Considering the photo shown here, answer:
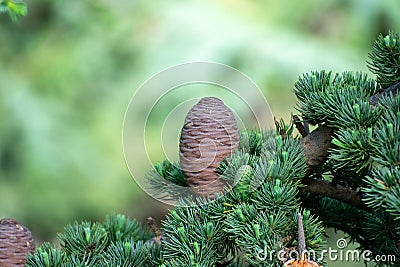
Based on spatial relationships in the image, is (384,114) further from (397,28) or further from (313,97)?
(397,28)

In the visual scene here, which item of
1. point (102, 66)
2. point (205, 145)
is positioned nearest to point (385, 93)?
point (205, 145)

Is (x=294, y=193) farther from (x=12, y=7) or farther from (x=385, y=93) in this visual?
(x=12, y=7)

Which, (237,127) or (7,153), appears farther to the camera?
(7,153)

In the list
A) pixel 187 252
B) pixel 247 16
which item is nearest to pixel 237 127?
pixel 187 252

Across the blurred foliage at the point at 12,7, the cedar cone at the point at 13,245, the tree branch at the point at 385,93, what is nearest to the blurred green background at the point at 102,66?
the blurred foliage at the point at 12,7

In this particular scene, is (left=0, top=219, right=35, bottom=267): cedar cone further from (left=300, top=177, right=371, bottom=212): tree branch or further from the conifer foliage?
(left=300, top=177, right=371, bottom=212): tree branch

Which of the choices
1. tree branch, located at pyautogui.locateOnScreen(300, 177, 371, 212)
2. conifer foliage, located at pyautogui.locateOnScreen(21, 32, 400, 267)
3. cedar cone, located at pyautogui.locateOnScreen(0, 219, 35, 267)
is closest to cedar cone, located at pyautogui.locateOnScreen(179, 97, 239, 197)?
conifer foliage, located at pyautogui.locateOnScreen(21, 32, 400, 267)
